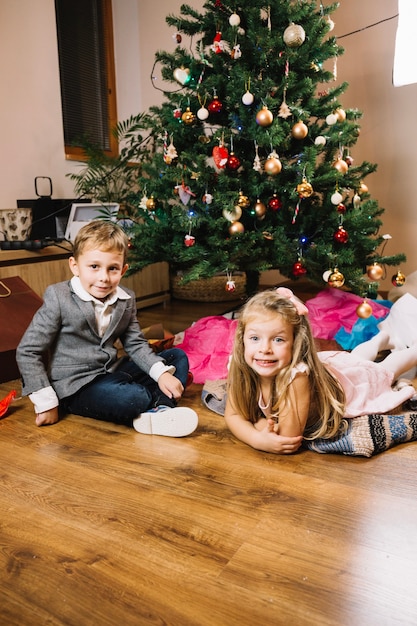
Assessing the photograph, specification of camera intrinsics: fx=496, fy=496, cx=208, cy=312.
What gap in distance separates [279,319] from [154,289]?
213 centimetres

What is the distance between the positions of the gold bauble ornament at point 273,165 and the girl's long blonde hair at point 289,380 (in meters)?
0.81

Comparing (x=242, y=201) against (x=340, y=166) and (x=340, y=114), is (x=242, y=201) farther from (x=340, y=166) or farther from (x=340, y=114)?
(x=340, y=114)

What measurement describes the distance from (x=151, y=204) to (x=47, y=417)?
107 centimetres

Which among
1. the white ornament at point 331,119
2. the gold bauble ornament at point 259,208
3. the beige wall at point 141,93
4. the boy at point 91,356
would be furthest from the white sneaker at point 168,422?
the beige wall at point 141,93

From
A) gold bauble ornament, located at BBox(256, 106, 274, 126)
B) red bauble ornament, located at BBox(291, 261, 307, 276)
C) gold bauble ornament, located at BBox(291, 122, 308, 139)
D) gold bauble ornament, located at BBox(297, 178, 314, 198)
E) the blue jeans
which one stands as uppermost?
gold bauble ornament, located at BBox(256, 106, 274, 126)

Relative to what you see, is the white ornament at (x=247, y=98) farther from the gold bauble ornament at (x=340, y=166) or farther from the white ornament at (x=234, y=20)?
the gold bauble ornament at (x=340, y=166)

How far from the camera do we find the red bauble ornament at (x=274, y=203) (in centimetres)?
205

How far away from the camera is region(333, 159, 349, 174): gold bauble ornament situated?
2068mm

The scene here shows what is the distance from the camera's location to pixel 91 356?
1.56 meters

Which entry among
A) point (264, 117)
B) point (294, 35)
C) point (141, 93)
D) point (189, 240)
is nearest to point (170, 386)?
point (189, 240)

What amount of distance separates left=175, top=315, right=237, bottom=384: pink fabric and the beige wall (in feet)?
4.80

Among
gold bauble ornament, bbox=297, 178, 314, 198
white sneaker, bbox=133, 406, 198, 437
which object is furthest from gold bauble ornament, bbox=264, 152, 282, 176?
white sneaker, bbox=133, 406, 198, 437

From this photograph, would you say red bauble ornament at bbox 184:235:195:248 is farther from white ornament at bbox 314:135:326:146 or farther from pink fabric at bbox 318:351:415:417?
pink fabric at bbox 318:351:415:417

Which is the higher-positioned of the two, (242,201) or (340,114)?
(340,114)
